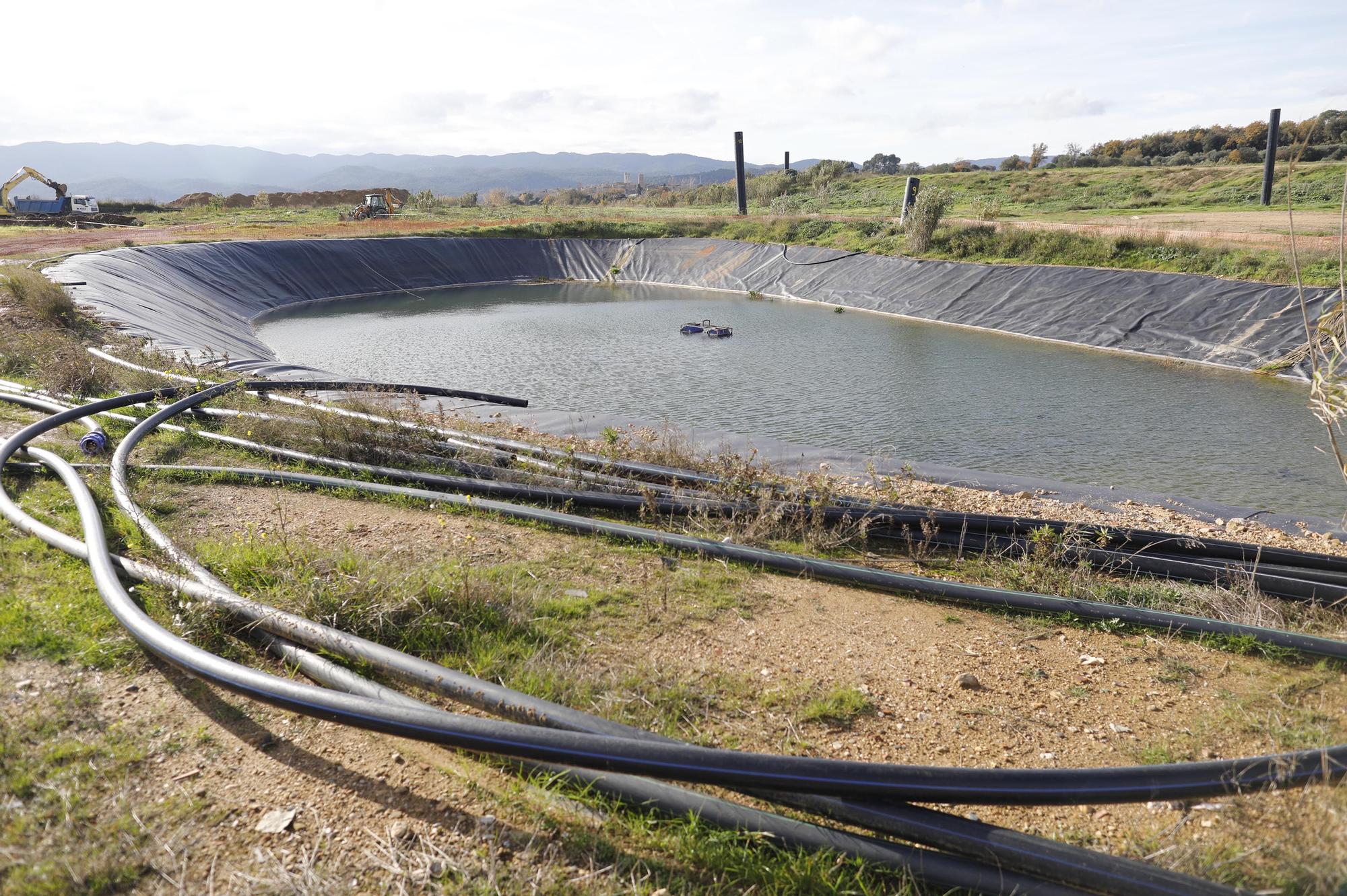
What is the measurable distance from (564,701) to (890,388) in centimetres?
1311

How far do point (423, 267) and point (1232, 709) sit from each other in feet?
117

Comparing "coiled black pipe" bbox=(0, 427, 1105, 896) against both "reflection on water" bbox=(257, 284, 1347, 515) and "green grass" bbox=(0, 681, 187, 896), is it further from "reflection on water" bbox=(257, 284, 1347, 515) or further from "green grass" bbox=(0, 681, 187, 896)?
"reflection on water" bbox=(257, 284, 1347, 515)

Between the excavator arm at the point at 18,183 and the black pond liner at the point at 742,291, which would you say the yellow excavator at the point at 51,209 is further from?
the black pond liner at the point at 742,291

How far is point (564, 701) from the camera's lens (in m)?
3.77

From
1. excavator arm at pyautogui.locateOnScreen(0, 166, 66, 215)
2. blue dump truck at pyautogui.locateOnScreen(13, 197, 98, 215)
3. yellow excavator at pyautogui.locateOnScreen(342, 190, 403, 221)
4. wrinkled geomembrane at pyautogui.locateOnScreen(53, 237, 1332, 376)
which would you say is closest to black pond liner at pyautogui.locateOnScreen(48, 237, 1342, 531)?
wrinkled geomembrane at pyautogui.locateOnScreen(53, 237, 1332, 376)

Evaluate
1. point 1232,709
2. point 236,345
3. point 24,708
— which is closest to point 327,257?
point 236,345

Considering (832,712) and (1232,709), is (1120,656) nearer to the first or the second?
(1232,709)

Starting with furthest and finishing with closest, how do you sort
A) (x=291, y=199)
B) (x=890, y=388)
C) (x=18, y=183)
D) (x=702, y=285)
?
(x=291, y=199)
(x=18, y=183)
(x=702, y=285)
(x=890, y=388)

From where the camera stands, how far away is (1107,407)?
14.0 meters

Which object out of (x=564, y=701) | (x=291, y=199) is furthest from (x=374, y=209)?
(x=564, y=701)

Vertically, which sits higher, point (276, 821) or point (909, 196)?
point (909, 196)

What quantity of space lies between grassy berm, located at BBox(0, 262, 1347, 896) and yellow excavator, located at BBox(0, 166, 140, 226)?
1736 inches

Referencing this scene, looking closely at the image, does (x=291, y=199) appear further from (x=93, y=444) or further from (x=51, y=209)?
(x=93, y=444)

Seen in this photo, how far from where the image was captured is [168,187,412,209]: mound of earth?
5522 centimetres
